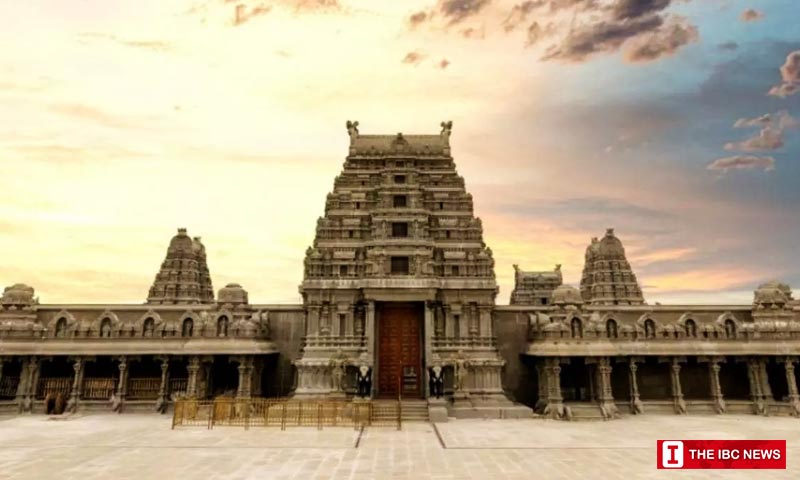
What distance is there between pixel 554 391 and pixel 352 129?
23.5 m

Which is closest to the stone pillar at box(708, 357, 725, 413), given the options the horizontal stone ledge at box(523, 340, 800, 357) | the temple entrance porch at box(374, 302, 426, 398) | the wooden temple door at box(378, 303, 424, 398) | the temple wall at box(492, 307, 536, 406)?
the horizontal stone ledge at box(523, 340, 800, 357)

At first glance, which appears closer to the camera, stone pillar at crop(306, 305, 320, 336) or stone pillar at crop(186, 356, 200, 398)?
stone pillar at crop(186, 356, 200, 398)

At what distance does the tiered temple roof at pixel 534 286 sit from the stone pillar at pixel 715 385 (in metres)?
28.7

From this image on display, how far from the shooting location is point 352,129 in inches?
1501

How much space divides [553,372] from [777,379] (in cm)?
1650

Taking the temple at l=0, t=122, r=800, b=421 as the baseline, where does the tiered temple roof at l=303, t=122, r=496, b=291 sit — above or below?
above

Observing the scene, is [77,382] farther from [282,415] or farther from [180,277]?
[180,277]

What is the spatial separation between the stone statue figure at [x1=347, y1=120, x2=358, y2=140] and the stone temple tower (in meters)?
32.5

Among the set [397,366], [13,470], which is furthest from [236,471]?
[397,366]

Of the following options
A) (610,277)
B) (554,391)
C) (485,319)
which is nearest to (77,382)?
(485,319)

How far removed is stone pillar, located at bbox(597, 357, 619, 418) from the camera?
2923cm

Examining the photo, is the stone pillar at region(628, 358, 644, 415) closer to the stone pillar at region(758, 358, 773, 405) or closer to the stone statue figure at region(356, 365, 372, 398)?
the stone pillar at region(758, 358, 773, 405)

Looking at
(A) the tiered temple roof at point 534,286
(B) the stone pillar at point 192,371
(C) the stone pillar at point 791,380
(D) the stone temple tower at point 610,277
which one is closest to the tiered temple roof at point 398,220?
(B) the stone pillar at point 192,371

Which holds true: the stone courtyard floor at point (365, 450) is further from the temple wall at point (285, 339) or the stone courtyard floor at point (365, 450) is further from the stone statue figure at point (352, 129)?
the stone statue figure at point (352, 129)
